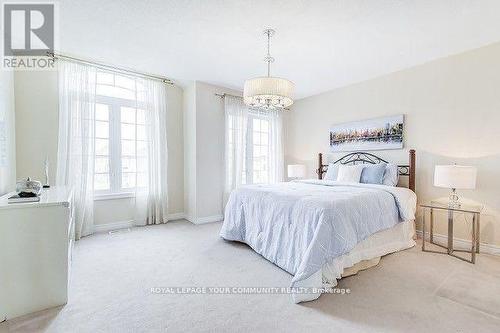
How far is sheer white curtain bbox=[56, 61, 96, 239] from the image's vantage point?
11.0 ft

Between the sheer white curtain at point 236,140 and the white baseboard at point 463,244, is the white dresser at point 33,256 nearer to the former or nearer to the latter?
the sheer white curtain at point 236,140

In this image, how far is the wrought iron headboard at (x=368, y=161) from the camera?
138 inches

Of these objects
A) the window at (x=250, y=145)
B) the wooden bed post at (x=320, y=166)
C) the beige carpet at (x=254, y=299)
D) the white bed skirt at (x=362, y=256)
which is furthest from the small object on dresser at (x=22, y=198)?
the wooden bed post at (x=320, y=166)

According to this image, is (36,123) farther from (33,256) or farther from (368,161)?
(368,161)

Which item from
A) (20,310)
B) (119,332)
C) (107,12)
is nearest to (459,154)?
(119,332)

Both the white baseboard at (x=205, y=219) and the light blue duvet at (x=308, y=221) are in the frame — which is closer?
the light blue duvet at (x=308, y=221)

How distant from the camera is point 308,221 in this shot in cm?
221

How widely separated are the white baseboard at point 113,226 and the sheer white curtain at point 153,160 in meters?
0.13

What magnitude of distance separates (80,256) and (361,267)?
3166 mm

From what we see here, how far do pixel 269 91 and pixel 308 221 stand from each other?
4.50 ft

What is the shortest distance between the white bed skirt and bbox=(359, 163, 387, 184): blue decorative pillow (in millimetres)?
691

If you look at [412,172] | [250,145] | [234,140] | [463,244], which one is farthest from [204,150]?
[463,244]

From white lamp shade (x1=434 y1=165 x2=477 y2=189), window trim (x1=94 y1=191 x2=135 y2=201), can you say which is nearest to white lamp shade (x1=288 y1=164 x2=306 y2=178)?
white lamp shade (x1=434 y1=165 x2=477 y2=189)

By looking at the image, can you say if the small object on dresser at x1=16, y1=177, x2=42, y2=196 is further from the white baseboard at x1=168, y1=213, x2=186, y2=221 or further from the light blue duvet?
the white baseboard at x1=168, y1=213, x2=186, y2=221
